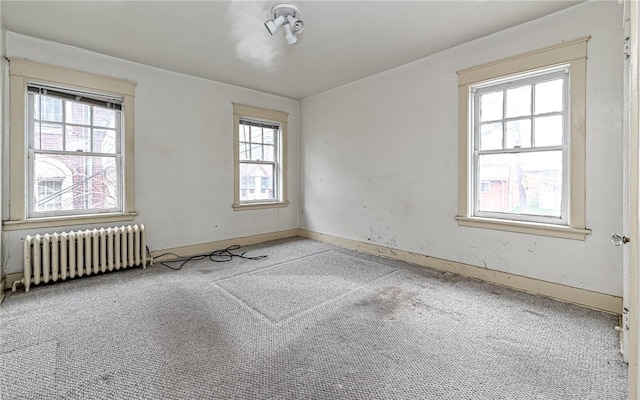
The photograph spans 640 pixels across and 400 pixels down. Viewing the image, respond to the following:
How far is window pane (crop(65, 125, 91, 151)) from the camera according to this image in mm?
3426

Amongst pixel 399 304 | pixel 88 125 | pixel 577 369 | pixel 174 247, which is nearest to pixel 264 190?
pixel 174 247

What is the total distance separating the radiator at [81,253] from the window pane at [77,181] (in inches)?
17.1

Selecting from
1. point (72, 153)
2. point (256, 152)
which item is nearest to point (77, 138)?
point (72, 153)

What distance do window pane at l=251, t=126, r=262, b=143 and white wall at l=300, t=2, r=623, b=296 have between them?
832mm

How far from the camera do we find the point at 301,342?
204 centimetres

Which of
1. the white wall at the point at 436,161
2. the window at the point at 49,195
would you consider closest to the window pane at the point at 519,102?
the white wall at the point at 436,161

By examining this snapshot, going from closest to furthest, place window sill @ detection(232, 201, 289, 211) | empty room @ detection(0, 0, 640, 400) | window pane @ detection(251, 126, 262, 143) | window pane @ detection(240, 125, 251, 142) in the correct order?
empty room @ detection(0, 0, 640, 400)
window sill @ detection(232, 201, 289, 211)
window pane @ detection(240, 125, 251, 142)
window pane @ detection(251, 126, 262, 143)

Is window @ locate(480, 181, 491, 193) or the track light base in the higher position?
the track light base

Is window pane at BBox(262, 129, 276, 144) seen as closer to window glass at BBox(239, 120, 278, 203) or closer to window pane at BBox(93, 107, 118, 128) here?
window glass at BBox(239, 120, 278, 203)

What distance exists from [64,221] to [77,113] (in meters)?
1.28

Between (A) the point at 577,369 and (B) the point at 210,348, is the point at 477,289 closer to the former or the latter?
(A) the point at 577,369

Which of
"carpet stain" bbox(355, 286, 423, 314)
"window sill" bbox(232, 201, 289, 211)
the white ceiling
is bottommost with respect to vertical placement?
"carpet stain" bbox(355, 286, 423, 314)

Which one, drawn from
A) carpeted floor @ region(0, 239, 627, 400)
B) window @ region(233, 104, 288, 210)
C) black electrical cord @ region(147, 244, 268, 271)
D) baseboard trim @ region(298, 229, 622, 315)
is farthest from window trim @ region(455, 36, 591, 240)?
window @ region(233, 104, 288, 210)

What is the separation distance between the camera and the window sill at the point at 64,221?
3.10 metres
